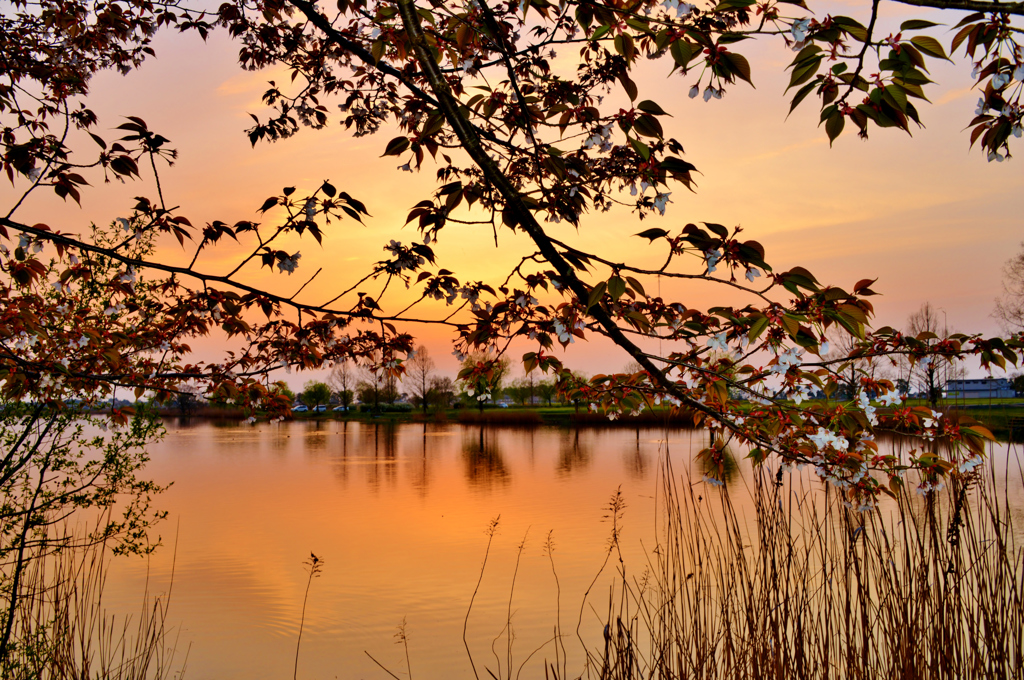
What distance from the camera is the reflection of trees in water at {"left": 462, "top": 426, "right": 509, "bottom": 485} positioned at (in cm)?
1630


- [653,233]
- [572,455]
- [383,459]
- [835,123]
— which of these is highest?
[835,123]

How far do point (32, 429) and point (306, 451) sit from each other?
19346 millimetres

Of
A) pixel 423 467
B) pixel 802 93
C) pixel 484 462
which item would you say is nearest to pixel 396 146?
pixel 802 93

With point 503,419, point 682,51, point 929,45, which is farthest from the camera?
point 503,419

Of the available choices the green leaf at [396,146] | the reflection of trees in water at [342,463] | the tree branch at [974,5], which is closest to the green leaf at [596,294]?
the green leaf at [396,146]

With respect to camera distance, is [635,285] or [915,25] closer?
[915,25]

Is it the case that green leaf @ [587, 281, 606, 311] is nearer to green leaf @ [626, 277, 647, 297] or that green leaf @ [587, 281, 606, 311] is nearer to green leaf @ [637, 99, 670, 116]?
green leaf @ [626, 277, 647, 297]

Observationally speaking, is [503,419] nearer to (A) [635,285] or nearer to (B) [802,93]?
(A) [635,285]

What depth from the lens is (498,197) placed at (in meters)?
1.95

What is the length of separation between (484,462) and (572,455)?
11.0 feet

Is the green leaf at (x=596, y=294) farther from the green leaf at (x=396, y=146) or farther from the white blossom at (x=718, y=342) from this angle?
the green leaf at (x=396, y=146)

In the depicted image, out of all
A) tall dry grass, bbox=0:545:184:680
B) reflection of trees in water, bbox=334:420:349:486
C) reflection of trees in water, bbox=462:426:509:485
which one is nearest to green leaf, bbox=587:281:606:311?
tall dry grass, bbox=0:545:184:680

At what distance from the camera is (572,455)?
21312mm

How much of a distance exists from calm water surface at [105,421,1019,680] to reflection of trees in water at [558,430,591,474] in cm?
22
